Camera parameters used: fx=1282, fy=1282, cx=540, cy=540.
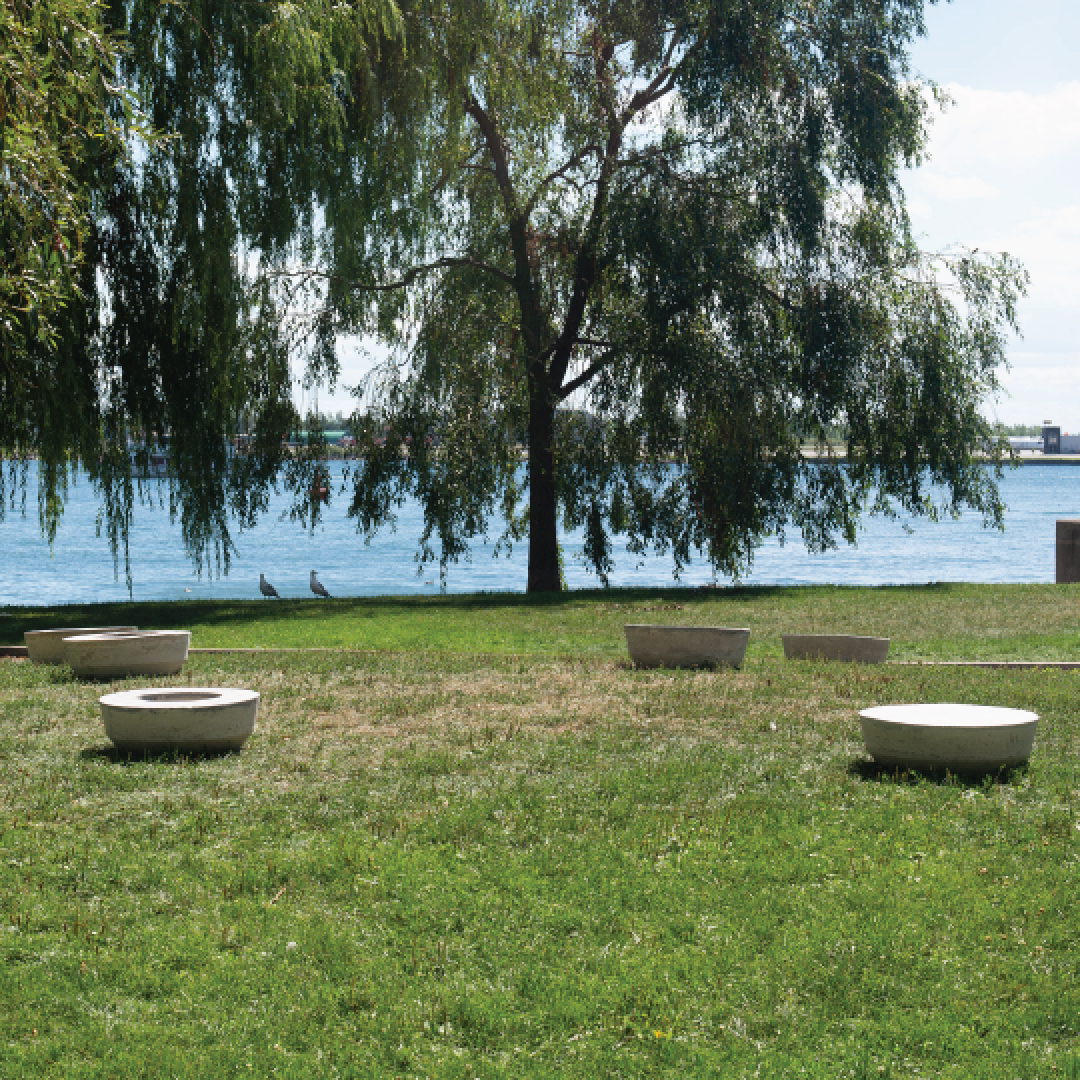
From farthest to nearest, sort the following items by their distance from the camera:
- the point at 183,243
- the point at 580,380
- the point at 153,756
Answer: the point at 580,380, the point at 183,243, the point at 153,756

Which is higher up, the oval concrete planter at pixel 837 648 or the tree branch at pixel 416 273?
the tree branch at pixel 416 273

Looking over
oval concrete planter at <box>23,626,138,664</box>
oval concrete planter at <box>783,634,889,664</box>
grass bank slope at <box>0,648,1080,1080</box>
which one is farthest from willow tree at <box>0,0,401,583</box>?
oval concrete planter at <box>783,634,889,664</box>

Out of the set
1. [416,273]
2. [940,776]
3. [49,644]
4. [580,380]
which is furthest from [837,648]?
[416,273]

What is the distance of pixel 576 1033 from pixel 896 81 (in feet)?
65.7

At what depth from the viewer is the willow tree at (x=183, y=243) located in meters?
14.2

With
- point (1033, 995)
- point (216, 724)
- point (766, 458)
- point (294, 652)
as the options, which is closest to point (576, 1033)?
point (1033, 995)

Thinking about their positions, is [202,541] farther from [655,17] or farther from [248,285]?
[655,17]

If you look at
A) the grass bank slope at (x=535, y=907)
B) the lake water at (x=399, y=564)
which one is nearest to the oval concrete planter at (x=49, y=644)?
the grass bank slope at (x=535, y=907)

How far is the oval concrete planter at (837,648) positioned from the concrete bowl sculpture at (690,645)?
0.94 meters

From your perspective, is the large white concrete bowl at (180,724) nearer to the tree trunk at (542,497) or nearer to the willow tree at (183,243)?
the willow tree at (183,243)

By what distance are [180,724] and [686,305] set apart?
13555mm

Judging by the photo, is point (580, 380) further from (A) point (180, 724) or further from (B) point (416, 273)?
(A) point (180, 724)

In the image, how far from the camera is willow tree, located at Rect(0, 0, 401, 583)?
46.5 feet

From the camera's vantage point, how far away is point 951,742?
24.6 feet
